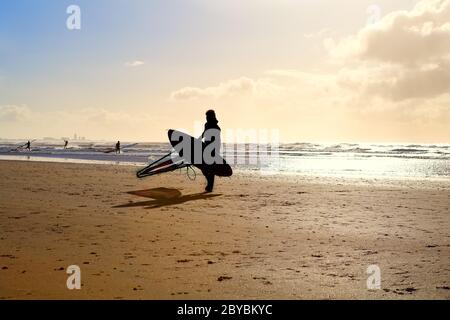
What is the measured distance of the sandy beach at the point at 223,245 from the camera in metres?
5.21

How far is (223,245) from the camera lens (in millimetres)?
7367

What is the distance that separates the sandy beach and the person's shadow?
56 millimetres

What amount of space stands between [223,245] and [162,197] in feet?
21.0

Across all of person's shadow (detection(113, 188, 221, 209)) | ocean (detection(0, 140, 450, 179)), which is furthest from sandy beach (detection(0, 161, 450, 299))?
ocean (detection(0, 140, 450, 179))

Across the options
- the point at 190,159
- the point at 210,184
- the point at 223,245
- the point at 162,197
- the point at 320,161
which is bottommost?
the point at 223,245

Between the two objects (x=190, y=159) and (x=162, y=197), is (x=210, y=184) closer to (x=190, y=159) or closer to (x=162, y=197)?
(x=190, y=159)

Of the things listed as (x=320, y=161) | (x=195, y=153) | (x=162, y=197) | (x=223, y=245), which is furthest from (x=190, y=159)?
(x=320, y=161)

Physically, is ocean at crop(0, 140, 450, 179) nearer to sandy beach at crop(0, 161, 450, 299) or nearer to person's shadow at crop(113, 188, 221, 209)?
person's shadow at crop(113, 188, 221, 209)

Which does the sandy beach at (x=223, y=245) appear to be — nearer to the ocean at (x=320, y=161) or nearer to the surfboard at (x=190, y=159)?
the surfboard at (x=190, y=159)

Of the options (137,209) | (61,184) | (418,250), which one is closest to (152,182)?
(61,184)

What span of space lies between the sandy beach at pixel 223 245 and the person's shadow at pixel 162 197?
6 cm

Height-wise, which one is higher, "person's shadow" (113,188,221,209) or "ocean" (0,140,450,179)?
"ocean" (0,140,450,179)

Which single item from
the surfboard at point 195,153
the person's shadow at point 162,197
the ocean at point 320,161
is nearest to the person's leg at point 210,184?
the surfboard at point 195,153

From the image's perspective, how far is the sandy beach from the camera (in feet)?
17.1
